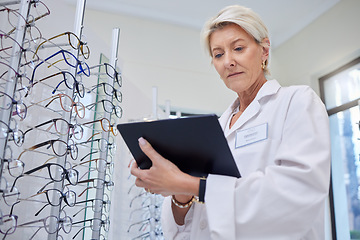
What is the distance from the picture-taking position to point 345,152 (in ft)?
14.5

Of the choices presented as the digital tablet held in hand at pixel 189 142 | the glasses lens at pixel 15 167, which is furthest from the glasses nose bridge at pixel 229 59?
the glasses lens at pixel 15 167

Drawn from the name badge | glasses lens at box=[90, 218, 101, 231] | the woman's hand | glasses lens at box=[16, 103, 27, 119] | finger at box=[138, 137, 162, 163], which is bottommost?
glasses lens at box=[90, 218, 101, 231]

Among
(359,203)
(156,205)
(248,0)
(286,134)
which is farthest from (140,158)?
(248,0)

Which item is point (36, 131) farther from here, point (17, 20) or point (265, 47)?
point (265, 47)

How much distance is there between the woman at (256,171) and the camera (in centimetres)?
94

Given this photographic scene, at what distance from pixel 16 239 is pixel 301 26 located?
15.5 ft

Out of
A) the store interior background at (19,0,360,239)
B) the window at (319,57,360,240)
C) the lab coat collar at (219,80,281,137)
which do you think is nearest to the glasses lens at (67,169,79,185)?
the lab coat collar at (219,80,281,137)

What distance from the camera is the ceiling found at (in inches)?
186

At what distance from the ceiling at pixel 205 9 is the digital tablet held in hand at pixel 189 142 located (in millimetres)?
4016

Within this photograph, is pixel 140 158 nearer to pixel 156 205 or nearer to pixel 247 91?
pixel 247 91

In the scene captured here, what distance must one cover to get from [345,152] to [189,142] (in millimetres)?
3959

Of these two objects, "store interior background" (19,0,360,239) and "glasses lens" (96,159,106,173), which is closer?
"glasses lens" (96,159,106,173)

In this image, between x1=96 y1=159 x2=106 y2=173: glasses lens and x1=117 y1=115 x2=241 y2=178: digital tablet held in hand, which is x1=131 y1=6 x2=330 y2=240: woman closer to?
x1=117 y1=115 x2=241 y2=178: digital tablet held in hand

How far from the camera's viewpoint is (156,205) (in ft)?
8.87
